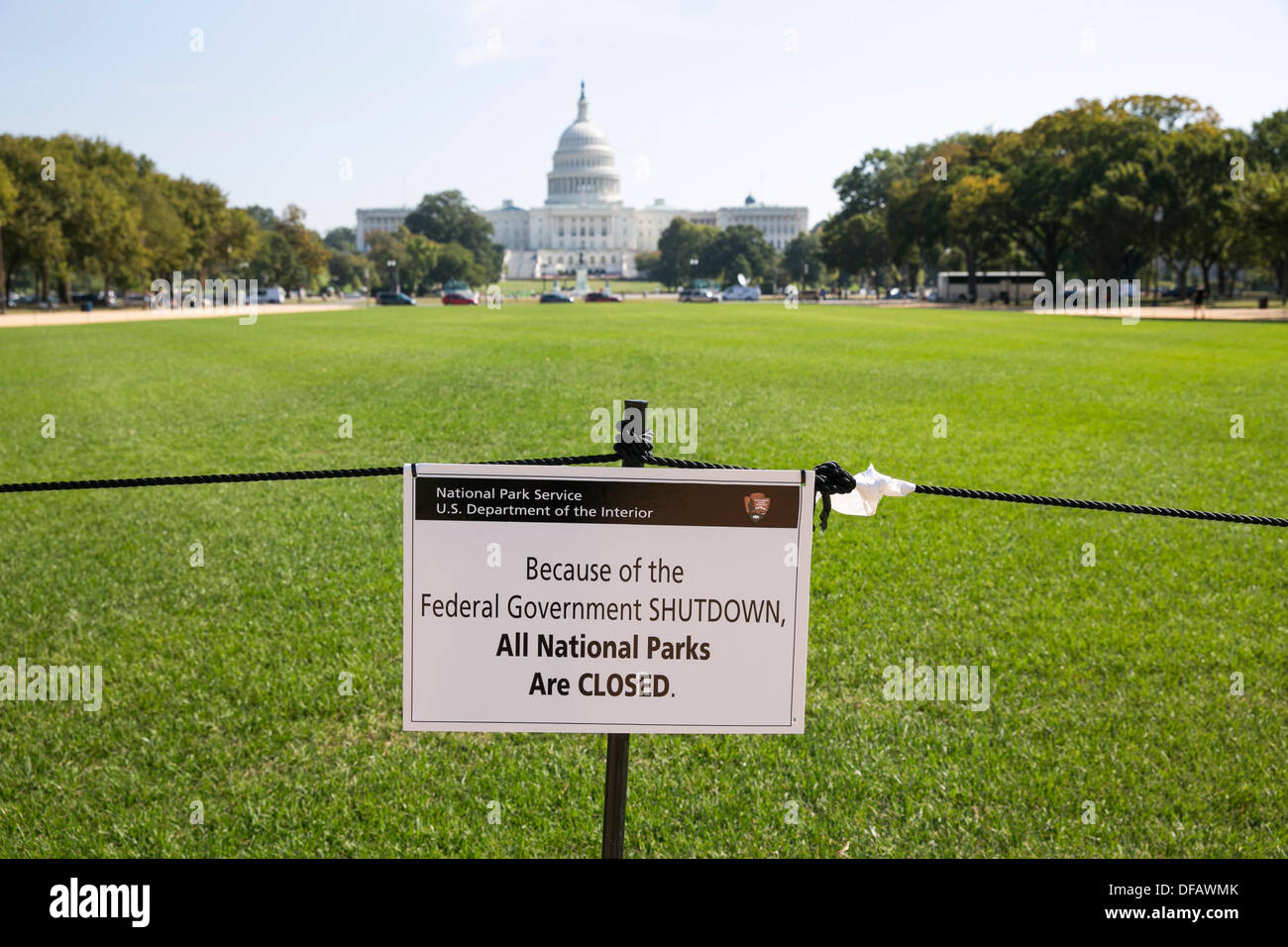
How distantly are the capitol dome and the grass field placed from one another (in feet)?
577

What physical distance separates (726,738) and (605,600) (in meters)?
3.10

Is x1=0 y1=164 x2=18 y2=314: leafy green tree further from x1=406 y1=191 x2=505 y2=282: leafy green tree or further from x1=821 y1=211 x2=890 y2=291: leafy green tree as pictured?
x1=406 y1=191 x2=505 y2=282: leafy green tree

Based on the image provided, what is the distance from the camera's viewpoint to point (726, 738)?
17.3ft

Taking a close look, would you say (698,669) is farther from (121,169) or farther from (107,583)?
(121,169)

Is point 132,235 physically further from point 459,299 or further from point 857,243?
point 857,243

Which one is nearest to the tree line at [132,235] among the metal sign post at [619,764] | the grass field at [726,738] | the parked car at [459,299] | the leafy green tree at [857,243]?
the parked car at [459,299]

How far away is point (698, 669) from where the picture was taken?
245 cm

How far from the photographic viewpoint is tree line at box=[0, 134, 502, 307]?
63.8 m

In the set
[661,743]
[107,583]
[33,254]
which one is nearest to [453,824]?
[661,743]

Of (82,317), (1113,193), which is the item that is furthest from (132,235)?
(1113,193)

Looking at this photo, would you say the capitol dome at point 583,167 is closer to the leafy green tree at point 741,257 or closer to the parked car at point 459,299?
the leafy green tree at point 741,257

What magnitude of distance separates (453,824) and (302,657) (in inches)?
89.4

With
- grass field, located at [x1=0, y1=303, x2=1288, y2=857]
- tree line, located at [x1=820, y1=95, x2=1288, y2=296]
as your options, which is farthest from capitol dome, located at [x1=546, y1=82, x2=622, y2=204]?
grass field, located at [x1=0, y1=303, x2=1288, y2=857]

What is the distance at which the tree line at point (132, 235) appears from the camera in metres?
63.8
